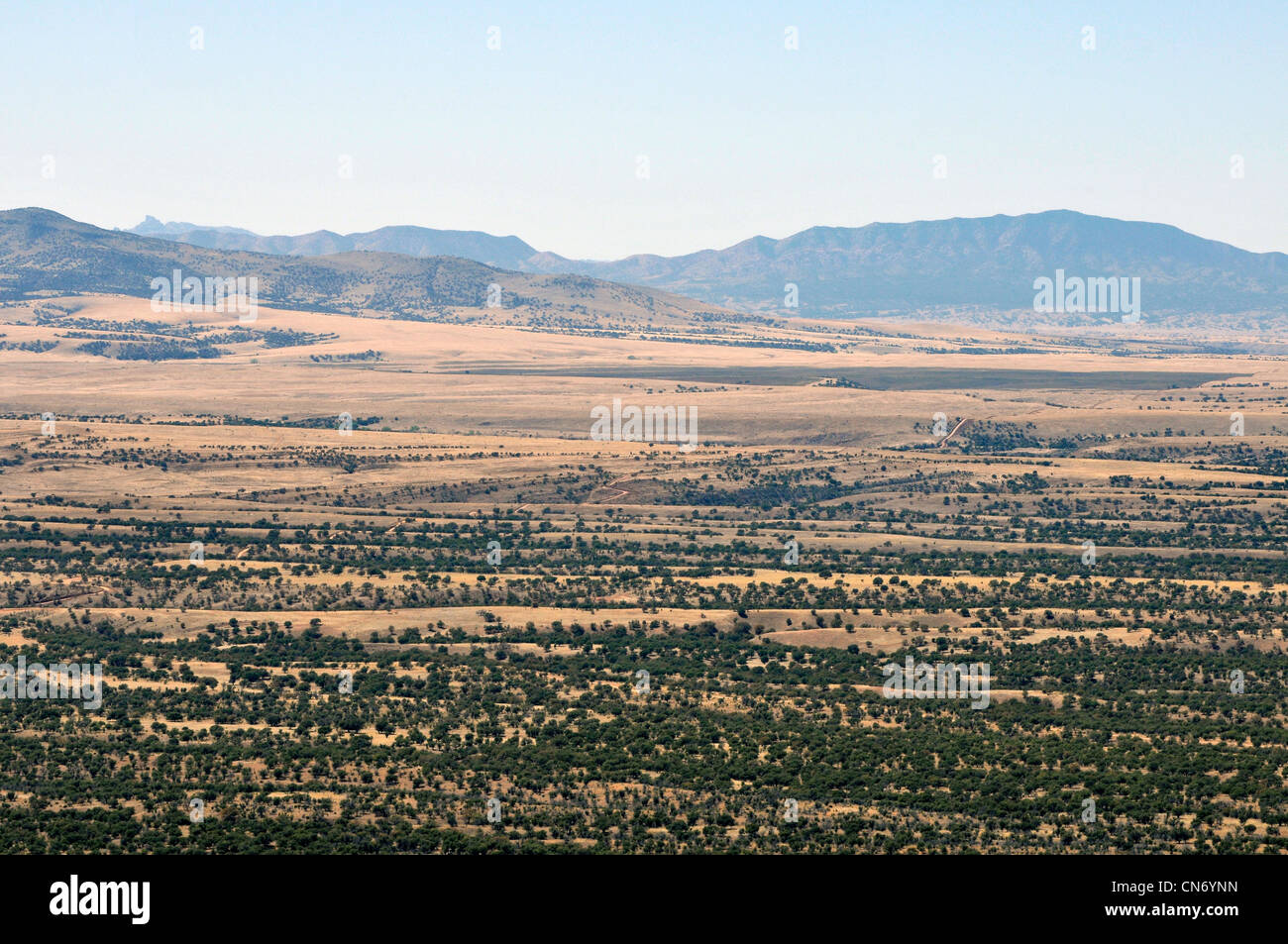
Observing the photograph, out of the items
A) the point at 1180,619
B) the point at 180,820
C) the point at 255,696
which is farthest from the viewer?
the point at 1180,619

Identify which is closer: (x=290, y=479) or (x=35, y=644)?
(x=35, y=644)

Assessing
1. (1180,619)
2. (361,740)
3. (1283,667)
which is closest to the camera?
(361,740)

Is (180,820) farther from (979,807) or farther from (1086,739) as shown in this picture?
(1086,739)

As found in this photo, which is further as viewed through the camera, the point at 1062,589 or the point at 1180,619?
the point at 1062,589

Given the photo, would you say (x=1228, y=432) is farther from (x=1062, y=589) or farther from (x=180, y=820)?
(x=180, y=820)
